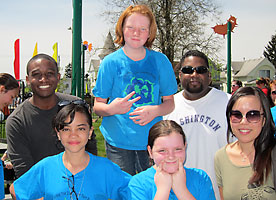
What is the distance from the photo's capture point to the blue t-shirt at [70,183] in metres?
2.50

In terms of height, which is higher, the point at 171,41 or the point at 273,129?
the point at 171,41

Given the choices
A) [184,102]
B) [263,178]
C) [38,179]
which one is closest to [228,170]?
[263,178]

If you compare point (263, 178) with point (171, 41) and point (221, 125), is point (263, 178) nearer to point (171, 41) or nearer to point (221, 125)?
point (221, 125)

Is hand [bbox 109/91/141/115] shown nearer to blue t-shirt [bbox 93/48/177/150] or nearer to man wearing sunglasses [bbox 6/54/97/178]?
blue t-shirt [bbox 93/48/177/150]

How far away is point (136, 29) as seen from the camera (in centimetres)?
300

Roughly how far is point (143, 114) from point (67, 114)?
0.69 m

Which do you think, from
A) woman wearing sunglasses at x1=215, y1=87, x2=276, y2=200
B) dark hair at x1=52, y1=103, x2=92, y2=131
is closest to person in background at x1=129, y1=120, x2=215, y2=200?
woman wearing sunglasses at x1=215, y1=87, x2=276, y2=200

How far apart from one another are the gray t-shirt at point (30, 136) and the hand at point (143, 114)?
0.50 meters

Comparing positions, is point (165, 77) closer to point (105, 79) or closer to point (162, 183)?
point (105, 79)

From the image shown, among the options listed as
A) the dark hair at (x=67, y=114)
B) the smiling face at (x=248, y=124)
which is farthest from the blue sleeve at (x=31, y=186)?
the smiling face at (x=248, y=124)

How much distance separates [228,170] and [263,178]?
29cm

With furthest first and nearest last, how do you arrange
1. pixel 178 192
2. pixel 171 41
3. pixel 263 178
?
pixel 171 41 < pixel 263 178 < pixel 178 192

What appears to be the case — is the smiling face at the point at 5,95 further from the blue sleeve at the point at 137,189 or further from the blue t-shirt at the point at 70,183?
the blue sleeve at the point at 137,189

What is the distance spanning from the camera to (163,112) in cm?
304
